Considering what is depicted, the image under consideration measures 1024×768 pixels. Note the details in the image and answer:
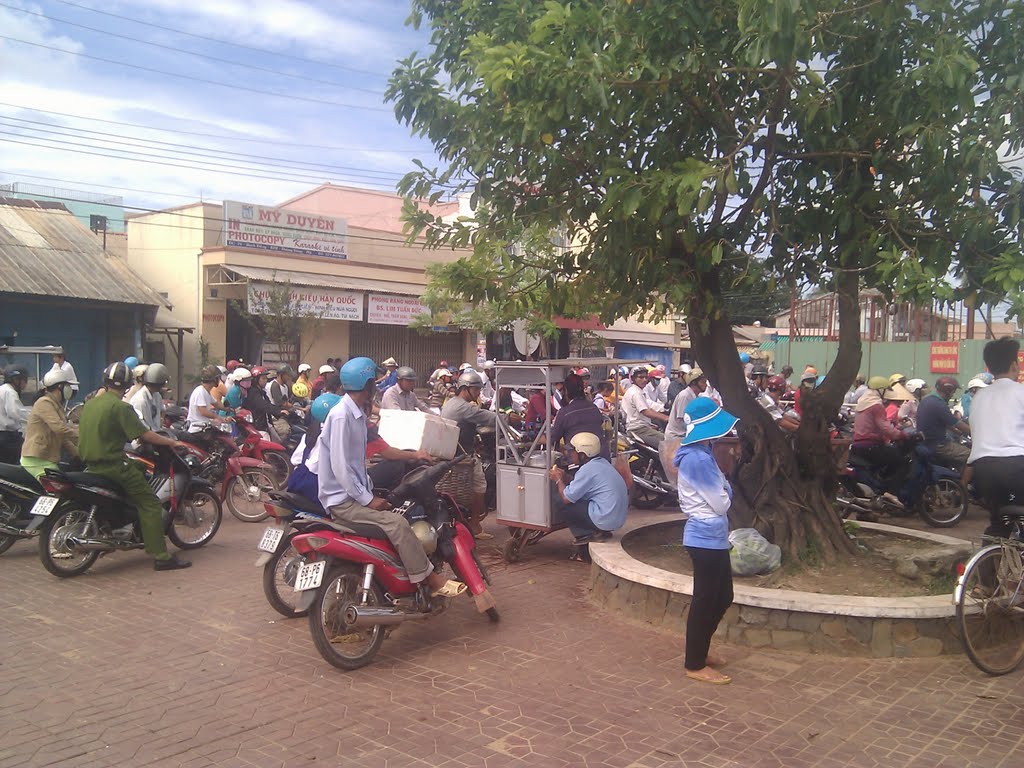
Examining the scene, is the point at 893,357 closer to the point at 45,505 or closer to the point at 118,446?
the point at 118,446

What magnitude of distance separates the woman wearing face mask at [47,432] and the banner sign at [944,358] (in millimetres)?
17973

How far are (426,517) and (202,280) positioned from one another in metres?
19.0

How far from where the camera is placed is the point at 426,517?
6102 mm

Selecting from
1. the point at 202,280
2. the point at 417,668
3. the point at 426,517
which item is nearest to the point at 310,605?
the point at 417,668

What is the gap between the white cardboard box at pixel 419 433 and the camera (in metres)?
6.70

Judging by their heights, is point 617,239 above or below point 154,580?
above

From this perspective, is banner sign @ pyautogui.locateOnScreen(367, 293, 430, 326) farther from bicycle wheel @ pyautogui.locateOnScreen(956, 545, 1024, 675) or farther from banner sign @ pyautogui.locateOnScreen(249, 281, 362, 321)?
bicycle wheel @ pyautogui.locateOnScreen(956, 545, 1024, 675)

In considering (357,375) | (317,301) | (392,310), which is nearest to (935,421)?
(357,375)

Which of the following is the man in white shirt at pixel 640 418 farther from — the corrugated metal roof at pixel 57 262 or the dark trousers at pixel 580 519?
the corrugated metal roof at pixel 57 262

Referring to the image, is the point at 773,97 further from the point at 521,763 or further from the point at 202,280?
the point at 202,280

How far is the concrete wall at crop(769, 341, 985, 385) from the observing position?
18.8 meters

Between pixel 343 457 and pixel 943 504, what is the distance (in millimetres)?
8115

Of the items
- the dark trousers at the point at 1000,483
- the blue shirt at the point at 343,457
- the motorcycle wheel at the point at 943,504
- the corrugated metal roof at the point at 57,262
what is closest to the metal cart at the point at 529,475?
the blue shirt at the point at 343,457

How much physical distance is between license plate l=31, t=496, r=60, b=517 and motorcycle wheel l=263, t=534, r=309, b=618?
88.1 inches
